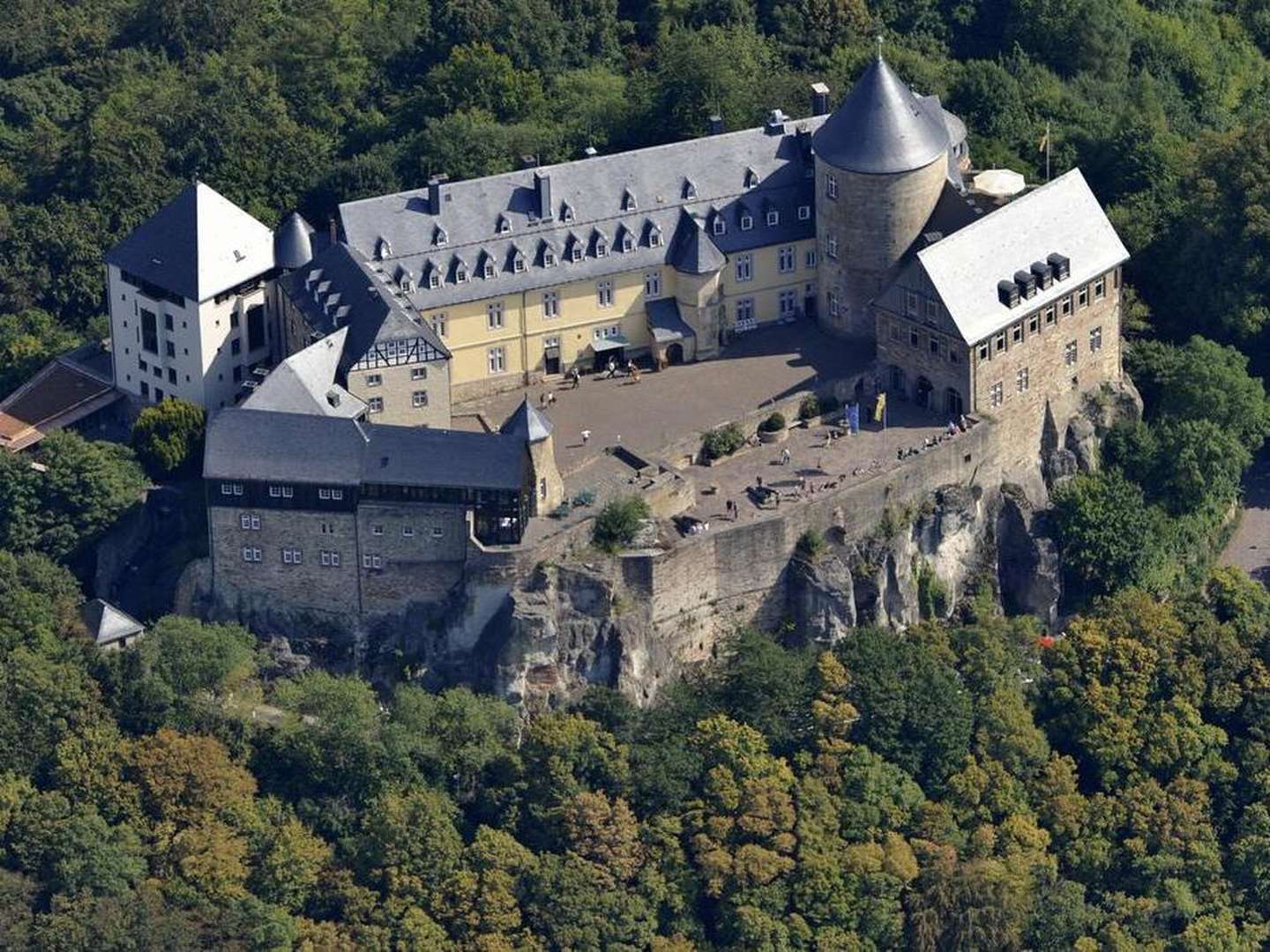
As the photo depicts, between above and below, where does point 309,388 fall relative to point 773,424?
above

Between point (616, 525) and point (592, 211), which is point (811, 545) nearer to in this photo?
point (616, 525)

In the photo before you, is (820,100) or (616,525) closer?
(616,525)

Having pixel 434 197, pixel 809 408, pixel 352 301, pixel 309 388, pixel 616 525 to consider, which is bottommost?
pixel 616 525

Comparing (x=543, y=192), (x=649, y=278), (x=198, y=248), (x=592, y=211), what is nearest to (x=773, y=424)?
(x=649, y=278)

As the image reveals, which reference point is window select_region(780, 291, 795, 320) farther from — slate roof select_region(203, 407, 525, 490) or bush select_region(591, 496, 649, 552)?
slate roof select_region(203, 407, 525, 490)

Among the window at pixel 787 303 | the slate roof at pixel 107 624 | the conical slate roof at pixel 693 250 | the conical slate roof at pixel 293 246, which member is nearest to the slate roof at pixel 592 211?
the conical slate roof at pixel 693 250

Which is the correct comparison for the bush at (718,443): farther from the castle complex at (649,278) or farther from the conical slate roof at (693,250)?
the conical slate roof at (693,250)

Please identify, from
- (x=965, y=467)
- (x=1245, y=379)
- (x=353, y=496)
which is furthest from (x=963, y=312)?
(x=353, y=496)

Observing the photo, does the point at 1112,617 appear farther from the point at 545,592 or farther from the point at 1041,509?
the point at 545,592
